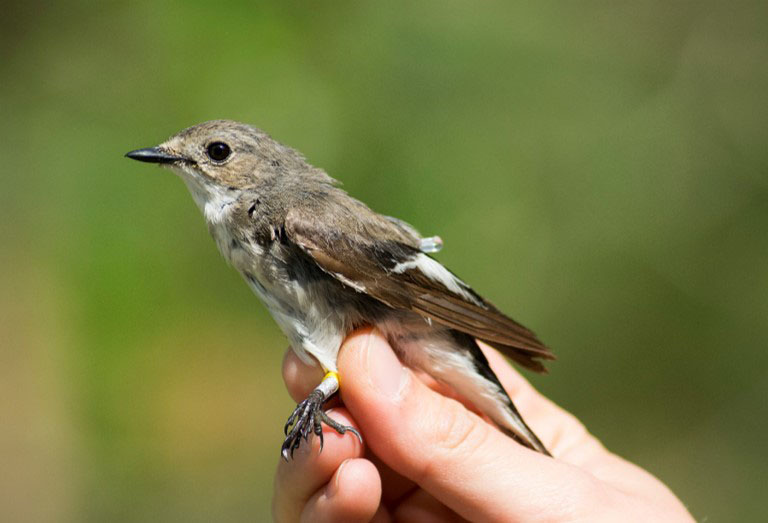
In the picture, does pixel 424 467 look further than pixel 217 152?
No

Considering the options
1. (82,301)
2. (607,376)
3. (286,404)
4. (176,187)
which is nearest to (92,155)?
(176,187)

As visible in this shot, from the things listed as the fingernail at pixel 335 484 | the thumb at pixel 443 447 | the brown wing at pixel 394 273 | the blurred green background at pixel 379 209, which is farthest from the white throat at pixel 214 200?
the blurred green background at pixel 379 209

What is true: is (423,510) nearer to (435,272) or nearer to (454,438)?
(454,438)

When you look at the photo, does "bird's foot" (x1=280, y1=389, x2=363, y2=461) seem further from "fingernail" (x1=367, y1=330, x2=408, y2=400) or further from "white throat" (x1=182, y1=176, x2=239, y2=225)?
"white throat" (x1=182, y1=176, x2=239, y2=225)

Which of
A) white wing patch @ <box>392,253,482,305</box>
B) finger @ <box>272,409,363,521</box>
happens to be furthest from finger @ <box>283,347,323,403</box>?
white wing patch @ <box>392,253,482,305</box>

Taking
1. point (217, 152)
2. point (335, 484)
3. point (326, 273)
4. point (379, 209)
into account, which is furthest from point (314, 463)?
point (379, 209)

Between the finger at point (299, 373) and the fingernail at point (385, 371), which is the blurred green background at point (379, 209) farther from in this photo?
the fingernail at point (385, 371)

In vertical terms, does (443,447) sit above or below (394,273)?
below
